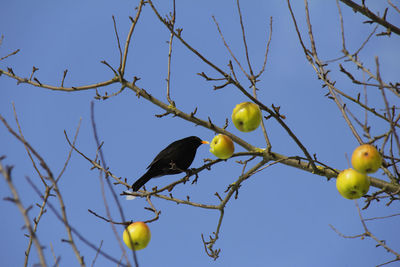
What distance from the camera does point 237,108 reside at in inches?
105

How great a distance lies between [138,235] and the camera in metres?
2.65

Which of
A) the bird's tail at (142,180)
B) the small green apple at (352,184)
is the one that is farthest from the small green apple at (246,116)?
the bird's tail at (142,180)

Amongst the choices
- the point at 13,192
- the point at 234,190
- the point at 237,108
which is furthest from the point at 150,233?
the point at 13,192

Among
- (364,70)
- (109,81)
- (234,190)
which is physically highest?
(364,70)

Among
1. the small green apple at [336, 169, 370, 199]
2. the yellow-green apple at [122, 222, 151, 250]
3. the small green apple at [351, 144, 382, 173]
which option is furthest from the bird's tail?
the small green apple at [351, 144, 382, 173]

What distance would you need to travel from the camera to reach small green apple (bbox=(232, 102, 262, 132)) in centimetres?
261

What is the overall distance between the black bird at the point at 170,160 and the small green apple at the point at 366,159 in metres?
2.08

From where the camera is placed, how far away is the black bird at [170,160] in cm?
406

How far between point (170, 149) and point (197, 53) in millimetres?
1987

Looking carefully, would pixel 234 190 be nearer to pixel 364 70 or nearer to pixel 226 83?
pixel 226 83

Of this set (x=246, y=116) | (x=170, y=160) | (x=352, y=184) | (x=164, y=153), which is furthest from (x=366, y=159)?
(x=164, y=153)

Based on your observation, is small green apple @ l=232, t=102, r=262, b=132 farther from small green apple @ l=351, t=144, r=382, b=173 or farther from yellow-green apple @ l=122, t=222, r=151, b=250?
yellow-green apple @ l=122, t=222, r=151, b=250

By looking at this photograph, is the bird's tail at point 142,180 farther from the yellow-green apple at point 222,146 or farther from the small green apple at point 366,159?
the small green apple at point 366,159

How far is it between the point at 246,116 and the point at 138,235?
1.12 m
